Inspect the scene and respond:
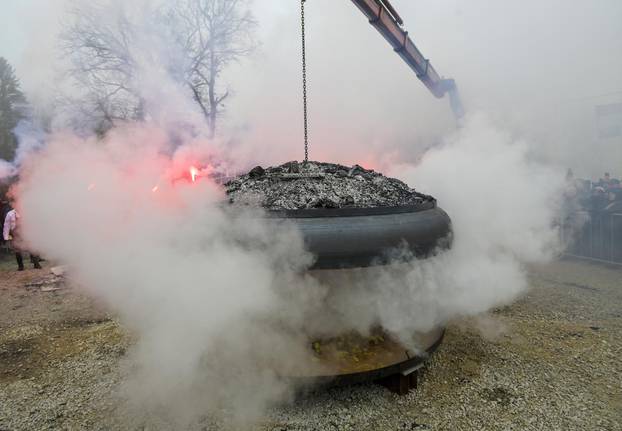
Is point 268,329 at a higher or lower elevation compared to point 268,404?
higher

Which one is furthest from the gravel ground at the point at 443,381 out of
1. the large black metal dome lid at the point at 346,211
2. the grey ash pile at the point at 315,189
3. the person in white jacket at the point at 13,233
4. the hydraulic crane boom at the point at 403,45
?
the hydraulic crane boom at the point at 403,45

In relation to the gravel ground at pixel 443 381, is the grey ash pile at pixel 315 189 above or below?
above

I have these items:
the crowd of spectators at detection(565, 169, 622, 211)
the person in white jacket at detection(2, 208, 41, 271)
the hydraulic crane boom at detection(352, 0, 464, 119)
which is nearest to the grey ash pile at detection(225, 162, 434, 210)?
the hydraulic crane boom at detection(352, 0, 464, 119)

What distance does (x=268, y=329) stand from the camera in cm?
351

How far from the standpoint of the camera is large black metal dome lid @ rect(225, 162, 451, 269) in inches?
126

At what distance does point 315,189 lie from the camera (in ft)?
12.0

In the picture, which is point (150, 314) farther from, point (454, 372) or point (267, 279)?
point (454, 372)

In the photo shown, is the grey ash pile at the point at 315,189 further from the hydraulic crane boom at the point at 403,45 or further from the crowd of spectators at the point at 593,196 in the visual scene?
the crowd of spectators at the point at 593,196

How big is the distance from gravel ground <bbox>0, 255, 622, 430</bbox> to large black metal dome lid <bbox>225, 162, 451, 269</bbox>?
119 cm

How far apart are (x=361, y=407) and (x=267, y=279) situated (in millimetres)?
1319

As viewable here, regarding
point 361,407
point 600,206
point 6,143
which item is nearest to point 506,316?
point 361,407

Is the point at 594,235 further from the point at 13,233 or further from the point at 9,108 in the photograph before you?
the point at 9,108

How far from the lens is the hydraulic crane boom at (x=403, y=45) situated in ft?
21.0

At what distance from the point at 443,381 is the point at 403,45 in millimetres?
6635
